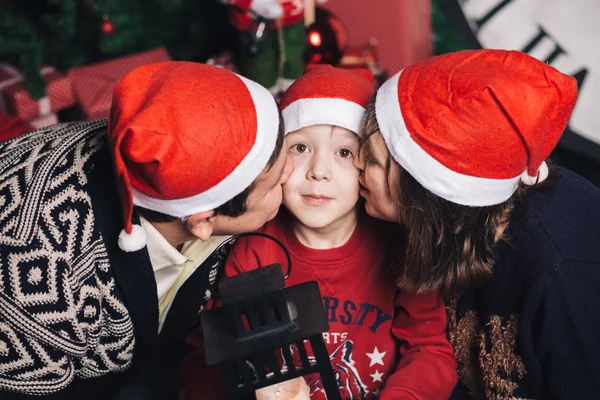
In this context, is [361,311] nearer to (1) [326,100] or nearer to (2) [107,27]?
(1) [326,100]

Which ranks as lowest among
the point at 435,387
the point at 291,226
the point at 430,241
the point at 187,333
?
Answer: the point at 187,333

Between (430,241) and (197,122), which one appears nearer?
(197,122)

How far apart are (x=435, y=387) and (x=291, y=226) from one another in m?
0.41

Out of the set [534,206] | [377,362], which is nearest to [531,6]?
[534,206]

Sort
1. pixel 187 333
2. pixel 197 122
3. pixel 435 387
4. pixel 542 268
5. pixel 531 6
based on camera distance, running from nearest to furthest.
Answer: pixel 197 122, pixel 542 268, pixel 435 387, pixel 187 333, pixel 531 6

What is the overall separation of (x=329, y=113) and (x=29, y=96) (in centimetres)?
128

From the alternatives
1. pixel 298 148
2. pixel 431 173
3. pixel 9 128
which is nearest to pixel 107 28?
pixel 9 128

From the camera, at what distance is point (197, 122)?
0.91 metres

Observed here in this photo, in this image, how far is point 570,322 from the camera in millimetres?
1016

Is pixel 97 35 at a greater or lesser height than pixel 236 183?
lesser

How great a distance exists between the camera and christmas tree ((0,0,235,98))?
1.94m

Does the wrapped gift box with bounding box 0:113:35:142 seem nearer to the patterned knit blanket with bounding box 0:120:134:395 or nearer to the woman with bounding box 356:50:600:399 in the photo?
the patterned knit blanket with bounding box 0:120:134:395

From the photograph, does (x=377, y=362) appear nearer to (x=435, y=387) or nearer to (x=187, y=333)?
(x=435, y=387)

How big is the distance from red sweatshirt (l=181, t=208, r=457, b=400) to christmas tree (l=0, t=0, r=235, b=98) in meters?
1.12
